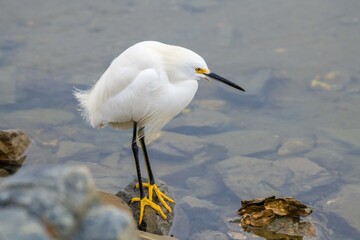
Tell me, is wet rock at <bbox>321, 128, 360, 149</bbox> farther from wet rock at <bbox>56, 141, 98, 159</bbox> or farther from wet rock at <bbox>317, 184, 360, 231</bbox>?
wet rock at <bbox>56, 141, 98, 159</bbox>

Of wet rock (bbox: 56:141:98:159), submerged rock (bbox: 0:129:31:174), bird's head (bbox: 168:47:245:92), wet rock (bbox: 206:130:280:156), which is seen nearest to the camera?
bird's head (bbox: 168:47:245:92)

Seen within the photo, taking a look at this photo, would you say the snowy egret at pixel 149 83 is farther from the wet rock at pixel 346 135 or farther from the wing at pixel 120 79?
the wet rock at pixel 346 135

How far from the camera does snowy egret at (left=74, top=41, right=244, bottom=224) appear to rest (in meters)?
5.01

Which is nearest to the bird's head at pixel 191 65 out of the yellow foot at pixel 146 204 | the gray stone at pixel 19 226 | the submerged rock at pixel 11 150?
the yellow foot at pixel 146 204

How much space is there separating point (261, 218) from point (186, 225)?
798mm

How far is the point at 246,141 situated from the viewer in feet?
26.0

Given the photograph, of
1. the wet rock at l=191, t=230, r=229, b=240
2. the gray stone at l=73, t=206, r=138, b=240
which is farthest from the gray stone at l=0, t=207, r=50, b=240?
the wet rock at l=191, t=230, r=229, b=240

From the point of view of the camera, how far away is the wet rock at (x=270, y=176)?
691cm

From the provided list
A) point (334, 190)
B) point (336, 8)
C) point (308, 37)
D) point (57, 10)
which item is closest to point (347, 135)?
point (334, 190)

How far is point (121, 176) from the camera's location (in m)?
7.07

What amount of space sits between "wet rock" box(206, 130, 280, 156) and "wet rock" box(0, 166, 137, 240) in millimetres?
5581

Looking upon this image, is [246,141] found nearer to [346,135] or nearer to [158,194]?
[346,135]

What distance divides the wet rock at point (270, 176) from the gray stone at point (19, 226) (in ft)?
16.0

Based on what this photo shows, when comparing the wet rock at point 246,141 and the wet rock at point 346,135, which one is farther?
the wet rock at point 346,135
